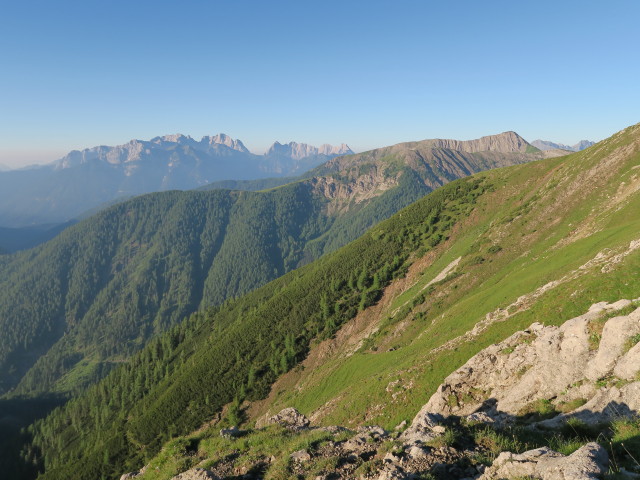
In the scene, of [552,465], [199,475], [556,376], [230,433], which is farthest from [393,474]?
[556,376]

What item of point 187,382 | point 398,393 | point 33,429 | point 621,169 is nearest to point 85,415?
point 33,429

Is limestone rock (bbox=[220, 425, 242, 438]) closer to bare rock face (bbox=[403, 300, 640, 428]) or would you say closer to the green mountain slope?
bare rock face (bbox=[403, 300, 640, 428])

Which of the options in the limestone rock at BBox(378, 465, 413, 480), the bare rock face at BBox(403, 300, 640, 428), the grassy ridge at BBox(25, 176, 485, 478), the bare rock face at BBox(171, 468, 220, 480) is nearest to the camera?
the limestone rock at BBox(378, 465, 413, 480)

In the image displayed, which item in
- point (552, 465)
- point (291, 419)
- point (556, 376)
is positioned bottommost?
point (291, 419)

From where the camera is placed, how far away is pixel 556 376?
75.4ft

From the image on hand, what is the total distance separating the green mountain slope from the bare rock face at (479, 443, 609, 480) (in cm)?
2666

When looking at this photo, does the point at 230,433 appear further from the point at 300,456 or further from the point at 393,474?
the point at 393,474

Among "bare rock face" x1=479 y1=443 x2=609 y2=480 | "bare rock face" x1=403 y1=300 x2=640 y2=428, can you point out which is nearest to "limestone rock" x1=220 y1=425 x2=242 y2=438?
"bare rock face" x1=403 y1=300 x2=640 y2=428

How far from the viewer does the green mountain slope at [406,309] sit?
4075 centimetres

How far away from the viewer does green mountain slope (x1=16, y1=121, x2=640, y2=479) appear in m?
40.8

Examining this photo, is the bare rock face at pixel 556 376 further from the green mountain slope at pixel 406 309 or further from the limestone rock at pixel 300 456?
the green mountain slope at pixel 406 309

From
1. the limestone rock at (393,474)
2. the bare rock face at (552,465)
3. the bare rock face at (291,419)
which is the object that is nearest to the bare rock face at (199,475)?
the limestone rock at (393,474)

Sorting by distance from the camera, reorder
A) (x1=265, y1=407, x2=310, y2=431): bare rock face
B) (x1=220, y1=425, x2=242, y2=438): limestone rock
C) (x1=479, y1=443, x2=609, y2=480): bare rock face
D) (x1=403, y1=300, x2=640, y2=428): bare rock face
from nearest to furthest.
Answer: (x1=479, y1=443, x2=609, y2=480): bare rock face, (x1=403, y1=300, x2=640, y2=428): bare rock face, (x1=220, y1=425, x2=242, y2=438): limestone rock, (x1=265, y1=407, x2=310, y2=431): bare rock face

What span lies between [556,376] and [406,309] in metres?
55.3
